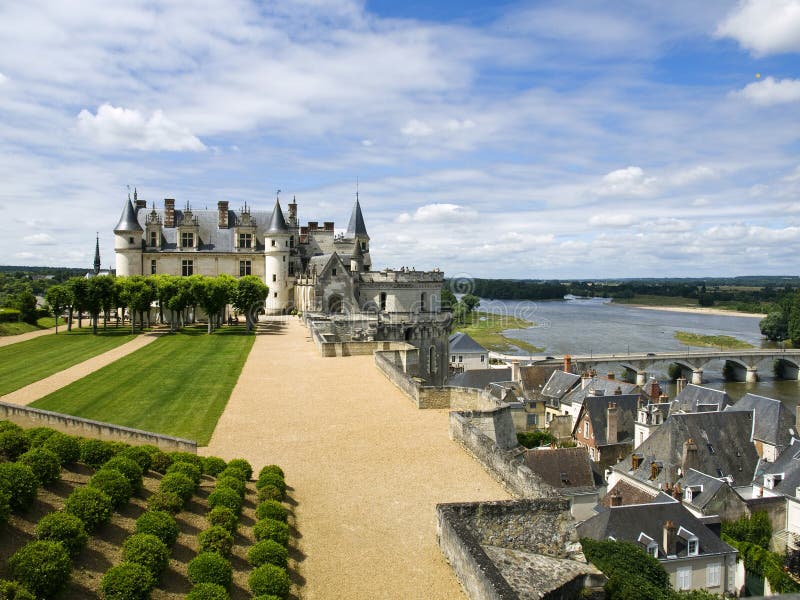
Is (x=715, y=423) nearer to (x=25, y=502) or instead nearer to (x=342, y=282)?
(x=342, y=282)

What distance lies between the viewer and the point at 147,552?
678 cm

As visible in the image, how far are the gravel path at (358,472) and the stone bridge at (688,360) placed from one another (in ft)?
124

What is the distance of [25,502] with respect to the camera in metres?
7.19

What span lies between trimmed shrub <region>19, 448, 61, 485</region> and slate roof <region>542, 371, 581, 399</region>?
114 feet

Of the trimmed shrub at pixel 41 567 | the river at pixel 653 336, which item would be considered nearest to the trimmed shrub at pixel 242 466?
the trimmed shrub at pixel 41 567

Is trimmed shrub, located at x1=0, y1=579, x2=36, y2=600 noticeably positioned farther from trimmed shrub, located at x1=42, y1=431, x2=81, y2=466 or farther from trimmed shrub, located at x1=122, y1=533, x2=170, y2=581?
trimmed shrub, located at x1=42, y1=431, x2=81, y2=466

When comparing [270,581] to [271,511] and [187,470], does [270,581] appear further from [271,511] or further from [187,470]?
[187,470]

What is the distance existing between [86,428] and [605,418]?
26.7m

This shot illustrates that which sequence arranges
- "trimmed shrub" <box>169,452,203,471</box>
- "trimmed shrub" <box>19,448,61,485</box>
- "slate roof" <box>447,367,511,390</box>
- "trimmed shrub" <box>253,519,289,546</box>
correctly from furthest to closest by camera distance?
"slate roof" <box>447,367,511,390</box> → "trimmed shrub" <box>169,452,203,471</box> → "trimmed shrub" <box>253,519,289,546</box> → "trimmed shrub" <box>19,448,61,485</box>

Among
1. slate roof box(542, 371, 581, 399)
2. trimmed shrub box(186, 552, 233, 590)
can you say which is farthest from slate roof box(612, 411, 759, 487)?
trimmed shrub box(186, 552, 233, 590)

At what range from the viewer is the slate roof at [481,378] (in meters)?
41.6

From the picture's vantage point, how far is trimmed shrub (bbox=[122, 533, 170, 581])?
669 cm

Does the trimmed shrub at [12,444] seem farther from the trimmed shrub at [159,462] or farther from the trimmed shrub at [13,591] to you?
the trimmed shrub at [13,591]

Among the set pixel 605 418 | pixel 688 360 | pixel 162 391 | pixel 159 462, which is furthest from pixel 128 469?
pixel 688 360
